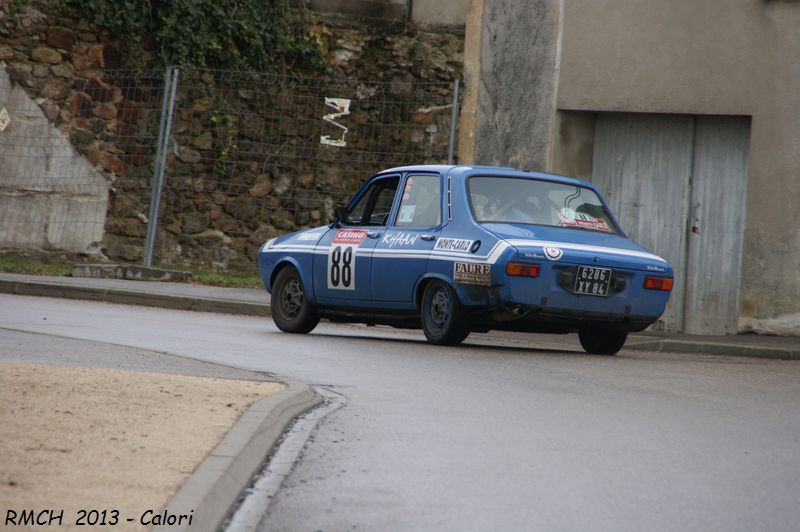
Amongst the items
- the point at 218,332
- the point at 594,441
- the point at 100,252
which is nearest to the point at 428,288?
the point at 218,332

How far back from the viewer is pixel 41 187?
22250 millimetres

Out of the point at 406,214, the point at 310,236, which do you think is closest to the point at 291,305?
the point at 310,236

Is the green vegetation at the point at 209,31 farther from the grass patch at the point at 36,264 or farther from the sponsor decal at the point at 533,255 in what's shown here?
the sponsor decal at the point at 533,255

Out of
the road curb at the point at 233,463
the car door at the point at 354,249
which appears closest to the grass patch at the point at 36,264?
the car door at the point at 354,249

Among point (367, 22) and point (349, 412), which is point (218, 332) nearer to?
point (349, 412)

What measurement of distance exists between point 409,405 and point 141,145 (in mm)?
15443

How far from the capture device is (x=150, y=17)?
2336 centimetres

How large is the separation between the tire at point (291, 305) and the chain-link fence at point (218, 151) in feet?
26.8

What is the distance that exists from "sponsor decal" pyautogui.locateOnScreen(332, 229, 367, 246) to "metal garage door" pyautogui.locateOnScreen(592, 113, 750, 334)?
6407 millimetres

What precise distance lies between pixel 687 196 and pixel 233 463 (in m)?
14.0

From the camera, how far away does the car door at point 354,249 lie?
13.5 meters

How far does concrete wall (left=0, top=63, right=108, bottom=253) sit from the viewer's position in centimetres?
2227

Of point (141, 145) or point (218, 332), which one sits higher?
point (141, 145)

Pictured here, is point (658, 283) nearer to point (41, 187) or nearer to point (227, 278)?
point (227, 278)
